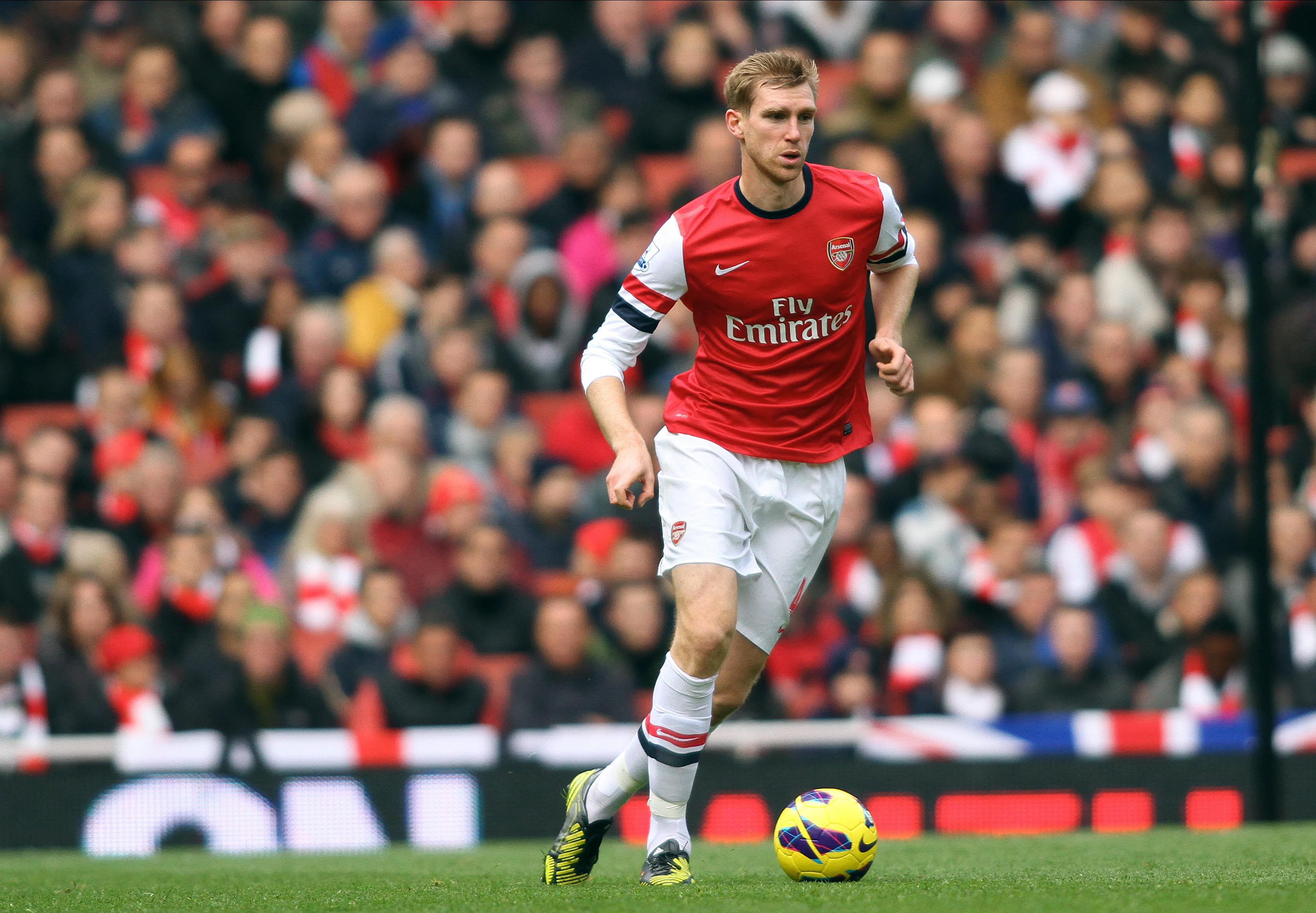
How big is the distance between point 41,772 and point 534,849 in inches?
99.9

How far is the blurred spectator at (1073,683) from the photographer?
375 inches

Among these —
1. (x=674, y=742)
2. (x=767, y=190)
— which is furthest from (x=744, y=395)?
(x=674, y=742)

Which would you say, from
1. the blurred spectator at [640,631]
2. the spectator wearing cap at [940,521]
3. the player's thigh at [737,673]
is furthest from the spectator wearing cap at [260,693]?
the player's thigh at [737,673]

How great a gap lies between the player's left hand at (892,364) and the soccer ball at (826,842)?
126 centimetres

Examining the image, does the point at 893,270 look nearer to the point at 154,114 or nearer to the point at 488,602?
the point at 488,602

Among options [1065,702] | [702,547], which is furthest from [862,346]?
[1065,702]

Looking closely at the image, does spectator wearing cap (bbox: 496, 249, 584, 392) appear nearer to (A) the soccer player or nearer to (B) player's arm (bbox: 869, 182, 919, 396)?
(B) player's arm (bbox: 869, 182, 919, 396)

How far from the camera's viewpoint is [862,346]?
585cm

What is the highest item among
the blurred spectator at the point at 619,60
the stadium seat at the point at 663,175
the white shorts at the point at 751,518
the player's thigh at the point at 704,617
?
the blurred spectator at the point at 619,60

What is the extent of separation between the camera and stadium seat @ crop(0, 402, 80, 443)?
452 inches

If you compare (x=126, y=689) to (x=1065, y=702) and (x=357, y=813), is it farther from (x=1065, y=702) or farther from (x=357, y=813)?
(x=1065, y=702)

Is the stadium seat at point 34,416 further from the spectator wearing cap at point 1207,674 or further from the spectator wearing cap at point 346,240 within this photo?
the spectator wearing cap at point 1207,674

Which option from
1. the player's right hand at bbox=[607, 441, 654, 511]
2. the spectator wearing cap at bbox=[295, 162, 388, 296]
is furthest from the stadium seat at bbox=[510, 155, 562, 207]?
the player's right hand at bbox=[607, 441, 654, 511]

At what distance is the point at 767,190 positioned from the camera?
5.69m
